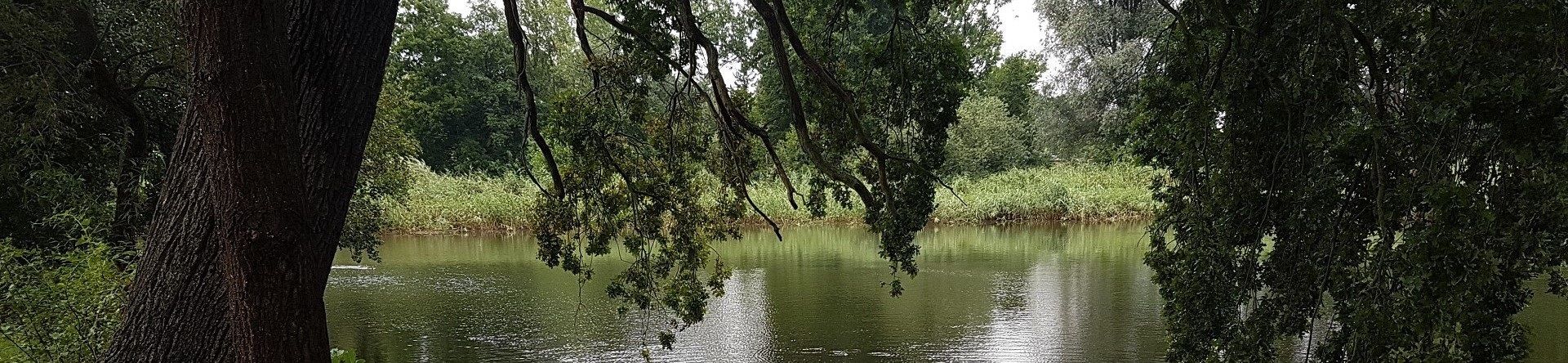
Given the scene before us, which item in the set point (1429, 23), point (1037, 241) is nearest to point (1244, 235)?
point (1429, 23)

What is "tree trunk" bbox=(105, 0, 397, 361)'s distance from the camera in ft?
5.38

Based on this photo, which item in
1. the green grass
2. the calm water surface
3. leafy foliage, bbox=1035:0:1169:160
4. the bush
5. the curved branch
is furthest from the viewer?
leafy foliage, bbox=1035:0:1169:160

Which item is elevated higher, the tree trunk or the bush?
the tree trunk

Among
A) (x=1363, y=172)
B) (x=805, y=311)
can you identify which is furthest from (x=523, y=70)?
(x=805, y=311)

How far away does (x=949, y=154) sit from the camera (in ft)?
16.6

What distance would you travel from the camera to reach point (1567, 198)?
4.77 ft

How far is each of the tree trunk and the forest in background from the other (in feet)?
0.16

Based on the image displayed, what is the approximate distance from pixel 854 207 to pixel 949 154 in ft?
41.2

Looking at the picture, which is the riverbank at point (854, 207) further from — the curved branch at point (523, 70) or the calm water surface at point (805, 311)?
the curved branch at point (523, 70)

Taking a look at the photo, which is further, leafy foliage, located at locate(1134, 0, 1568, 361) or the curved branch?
the curved branch

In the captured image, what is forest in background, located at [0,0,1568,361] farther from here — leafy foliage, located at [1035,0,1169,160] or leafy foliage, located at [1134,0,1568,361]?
leafy foliage, located at [1035,0,1169,160]

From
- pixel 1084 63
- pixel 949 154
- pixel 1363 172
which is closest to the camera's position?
pixel 1363 172

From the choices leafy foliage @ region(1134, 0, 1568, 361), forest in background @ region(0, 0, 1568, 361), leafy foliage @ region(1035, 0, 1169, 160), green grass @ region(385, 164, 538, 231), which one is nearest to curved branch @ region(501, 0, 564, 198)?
forest in background @ region(0, 0, 1568, 361)

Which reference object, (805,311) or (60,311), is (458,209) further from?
(60,311)
